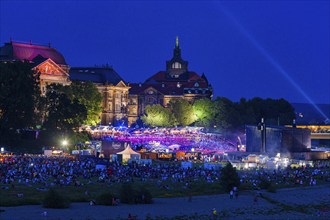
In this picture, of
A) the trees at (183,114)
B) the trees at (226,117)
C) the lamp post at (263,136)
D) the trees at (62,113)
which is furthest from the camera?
the trees at (183,114)

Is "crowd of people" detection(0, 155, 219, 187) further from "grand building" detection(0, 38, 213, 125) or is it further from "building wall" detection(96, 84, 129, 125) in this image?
"building wall" detection(96, 84, 129, 125)

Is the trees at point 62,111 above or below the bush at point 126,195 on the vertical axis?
above

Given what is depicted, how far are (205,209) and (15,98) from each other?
49631 millimetres

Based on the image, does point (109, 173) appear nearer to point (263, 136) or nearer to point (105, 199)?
point (105, 199)

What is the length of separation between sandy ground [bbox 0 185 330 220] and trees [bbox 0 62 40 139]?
43.5 metres

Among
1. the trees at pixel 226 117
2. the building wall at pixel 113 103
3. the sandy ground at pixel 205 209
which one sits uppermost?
the building wall at pixel 113 103

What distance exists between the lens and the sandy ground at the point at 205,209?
142 feet

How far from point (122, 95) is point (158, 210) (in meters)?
128

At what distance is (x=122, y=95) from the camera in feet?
570

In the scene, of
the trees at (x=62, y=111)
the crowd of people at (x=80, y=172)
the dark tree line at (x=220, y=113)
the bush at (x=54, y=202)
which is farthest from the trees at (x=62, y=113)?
the bush at (x=54, y=202)

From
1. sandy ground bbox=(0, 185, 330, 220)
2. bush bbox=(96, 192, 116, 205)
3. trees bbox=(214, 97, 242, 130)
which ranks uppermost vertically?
trees bbox=(214, 97, 242, 130)

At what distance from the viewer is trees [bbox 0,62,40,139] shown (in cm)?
9062

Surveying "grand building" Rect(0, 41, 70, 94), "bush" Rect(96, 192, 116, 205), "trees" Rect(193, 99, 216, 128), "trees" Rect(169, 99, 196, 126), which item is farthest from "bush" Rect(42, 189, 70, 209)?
"trees" Rect(169, 99, 196, 126)

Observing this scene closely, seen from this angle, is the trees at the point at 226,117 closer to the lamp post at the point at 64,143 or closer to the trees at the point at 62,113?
the trees at the point at 62,113
